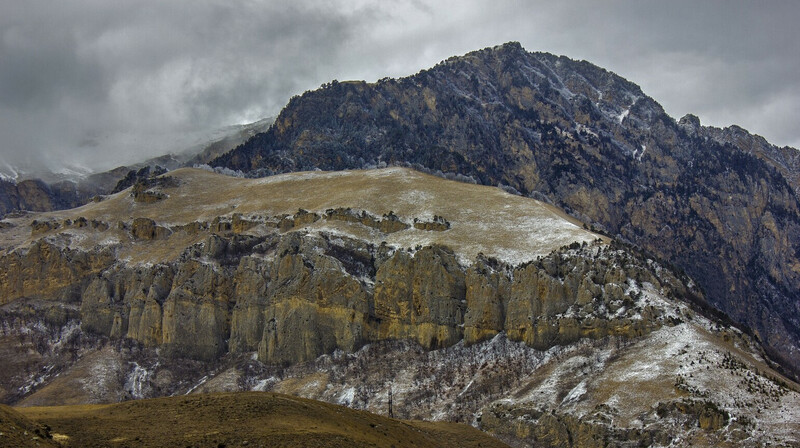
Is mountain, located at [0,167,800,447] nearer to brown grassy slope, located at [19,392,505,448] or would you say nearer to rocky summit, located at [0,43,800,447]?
rocky summit, located at [0,43,800,447]

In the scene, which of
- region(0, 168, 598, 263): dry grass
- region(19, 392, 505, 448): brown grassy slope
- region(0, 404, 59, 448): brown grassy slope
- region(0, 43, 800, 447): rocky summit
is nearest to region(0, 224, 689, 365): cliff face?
region(0, 43, 800, 447): rocky summit

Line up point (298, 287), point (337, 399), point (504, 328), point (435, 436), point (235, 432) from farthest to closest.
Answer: point (298, 287), point (504, 328), point (337, 399), point (435, 436), point (235, 432)

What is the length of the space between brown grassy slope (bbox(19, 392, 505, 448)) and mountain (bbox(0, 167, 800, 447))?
40.2 metres

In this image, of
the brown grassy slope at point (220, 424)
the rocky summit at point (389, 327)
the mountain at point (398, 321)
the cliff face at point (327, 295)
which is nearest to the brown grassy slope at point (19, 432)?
the brown grassy slope at point (220, 424)

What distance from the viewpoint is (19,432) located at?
47.2m

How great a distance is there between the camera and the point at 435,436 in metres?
78.8

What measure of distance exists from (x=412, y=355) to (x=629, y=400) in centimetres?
4759

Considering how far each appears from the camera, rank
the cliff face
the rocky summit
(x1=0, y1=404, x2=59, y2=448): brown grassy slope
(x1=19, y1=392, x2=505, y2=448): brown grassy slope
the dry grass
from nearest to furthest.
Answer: (x1=0, y1=404, x2=59, y2=448): brown grassy slope
(x1=19, y1=392, x2=505, y2=448): brown grassy slope
the rocky summit
the cliff face
the dry grass

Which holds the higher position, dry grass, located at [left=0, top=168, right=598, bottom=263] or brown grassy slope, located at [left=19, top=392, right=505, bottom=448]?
dry grass, located at [left=0, top=168, right=598, bottom=263]

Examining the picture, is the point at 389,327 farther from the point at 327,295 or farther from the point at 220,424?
the point at 220,424

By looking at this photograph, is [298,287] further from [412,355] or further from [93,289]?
[93,289]

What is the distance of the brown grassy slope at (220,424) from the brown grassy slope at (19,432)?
1618 millimetres

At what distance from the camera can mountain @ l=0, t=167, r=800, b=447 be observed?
97.9m

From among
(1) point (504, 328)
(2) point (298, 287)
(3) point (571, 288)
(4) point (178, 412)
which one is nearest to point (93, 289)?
(2) point (298, 287)
